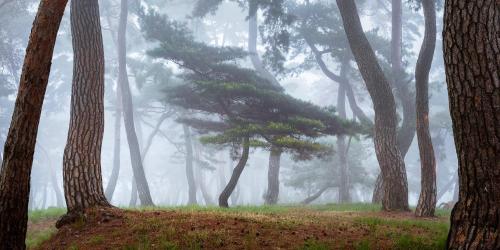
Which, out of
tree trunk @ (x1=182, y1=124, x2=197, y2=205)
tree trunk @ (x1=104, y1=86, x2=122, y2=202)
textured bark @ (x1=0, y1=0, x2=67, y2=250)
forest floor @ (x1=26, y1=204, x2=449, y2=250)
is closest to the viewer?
textured bark @ (x1=0, y1=0, x2=67, y2=250)

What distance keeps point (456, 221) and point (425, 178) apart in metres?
6.16

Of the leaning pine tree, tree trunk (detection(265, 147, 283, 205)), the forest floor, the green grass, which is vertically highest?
the leaning pine tree

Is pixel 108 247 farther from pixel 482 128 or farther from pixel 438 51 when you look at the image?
pixel 438 51

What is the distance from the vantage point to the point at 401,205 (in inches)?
460

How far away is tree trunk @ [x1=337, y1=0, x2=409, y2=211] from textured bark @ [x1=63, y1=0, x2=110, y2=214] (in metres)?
7.06

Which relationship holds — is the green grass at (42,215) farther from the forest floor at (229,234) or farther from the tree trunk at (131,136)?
the tree trunk at (131,136)

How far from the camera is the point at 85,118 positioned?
821cm

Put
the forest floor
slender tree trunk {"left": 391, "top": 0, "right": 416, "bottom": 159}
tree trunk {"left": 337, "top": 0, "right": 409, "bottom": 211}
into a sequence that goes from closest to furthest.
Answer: the forest floor
tree trunk {"left": 337, "top": 0, "right": 409, "bottom": 211}
slender tree trunk {"left": 391, "top": 0, "right": 416, "bottom": 159}

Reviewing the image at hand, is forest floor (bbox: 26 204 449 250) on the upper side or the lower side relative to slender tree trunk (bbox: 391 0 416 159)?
lower

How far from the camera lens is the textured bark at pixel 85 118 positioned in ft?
25.6

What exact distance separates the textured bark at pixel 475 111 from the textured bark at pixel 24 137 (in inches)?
193

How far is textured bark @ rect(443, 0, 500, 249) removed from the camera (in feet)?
15.0

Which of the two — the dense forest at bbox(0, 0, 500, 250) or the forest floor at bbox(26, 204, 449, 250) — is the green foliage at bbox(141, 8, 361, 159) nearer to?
the dense forest at bbox(0, 0, 500, 250)

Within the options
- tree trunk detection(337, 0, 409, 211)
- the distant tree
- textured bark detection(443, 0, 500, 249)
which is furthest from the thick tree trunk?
the distant tree
